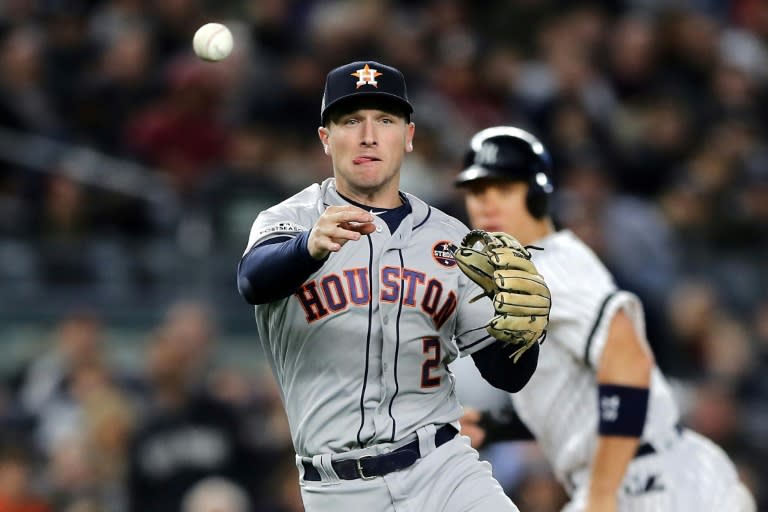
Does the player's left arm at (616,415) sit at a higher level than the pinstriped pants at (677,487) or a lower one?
higher

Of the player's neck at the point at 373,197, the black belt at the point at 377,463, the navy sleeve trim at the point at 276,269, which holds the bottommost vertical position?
the black belt at the point at 377,463

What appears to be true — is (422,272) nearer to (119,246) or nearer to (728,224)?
(119,246)

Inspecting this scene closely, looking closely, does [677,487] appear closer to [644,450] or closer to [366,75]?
[644,450]

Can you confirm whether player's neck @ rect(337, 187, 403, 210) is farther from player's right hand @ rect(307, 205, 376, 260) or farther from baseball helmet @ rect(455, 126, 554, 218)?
baseball helmet @ rect(455, 126, 554, 218)

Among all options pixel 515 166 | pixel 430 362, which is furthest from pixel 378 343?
pixel 515 166

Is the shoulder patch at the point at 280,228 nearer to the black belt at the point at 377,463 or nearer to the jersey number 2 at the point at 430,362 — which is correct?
the jersey number 2 at the point at 430,362

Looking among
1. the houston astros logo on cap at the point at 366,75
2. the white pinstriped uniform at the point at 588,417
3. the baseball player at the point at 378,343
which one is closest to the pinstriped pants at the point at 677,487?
the white pinstriped uniform at the point at 588,417

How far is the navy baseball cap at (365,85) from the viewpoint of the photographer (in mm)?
3604

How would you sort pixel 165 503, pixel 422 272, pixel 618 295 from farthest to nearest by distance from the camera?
pixel 165 503 → pixel 618 295 → pixel 422 272

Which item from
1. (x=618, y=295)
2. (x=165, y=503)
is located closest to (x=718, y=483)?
(x=618, y=295)

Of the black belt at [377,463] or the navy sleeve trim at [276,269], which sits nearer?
the navy sleeve trim at [276,269]

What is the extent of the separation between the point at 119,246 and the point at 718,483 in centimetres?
531

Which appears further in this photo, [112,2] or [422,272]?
[112,2]

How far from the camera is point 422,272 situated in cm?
361
